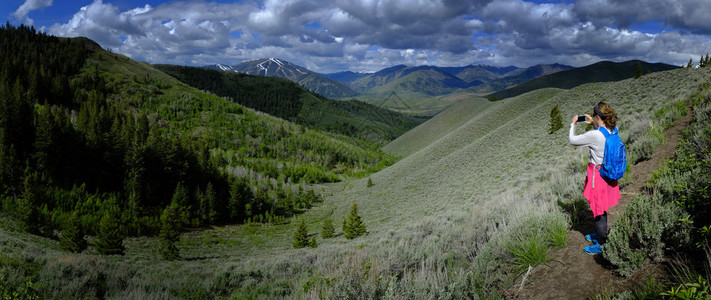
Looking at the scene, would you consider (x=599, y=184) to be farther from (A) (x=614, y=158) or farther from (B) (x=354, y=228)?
(B) (x=354, y=228)

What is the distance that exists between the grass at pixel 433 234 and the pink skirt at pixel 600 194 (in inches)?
35.6

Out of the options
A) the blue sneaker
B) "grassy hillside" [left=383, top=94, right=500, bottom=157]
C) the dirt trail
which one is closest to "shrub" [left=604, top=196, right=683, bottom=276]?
the dirt trail

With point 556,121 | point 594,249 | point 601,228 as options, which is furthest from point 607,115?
point 556,121

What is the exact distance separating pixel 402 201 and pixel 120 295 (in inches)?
1158

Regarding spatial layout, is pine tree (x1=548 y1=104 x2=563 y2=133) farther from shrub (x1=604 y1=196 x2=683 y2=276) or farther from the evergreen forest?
the evergreen forest

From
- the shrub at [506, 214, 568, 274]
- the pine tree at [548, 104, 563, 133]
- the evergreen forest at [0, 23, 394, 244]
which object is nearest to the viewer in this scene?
the shrub at [506, 214, 568, 274]

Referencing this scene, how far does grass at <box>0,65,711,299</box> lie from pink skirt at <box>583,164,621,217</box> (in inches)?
35.6

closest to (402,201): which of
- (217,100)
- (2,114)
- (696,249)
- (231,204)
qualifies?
(696,249)

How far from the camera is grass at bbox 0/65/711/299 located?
5.59 metres

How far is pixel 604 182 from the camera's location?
518 centimetres

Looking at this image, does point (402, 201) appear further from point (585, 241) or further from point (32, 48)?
point (32, 48)

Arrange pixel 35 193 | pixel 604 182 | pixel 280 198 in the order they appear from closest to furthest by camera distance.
Result: pixel 604 182, pixel 35 193, pixel 280 198

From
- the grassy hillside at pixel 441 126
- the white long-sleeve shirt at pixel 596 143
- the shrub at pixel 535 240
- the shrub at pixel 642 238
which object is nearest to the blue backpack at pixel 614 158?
the white long-sleeve shirt at pixel 596 143

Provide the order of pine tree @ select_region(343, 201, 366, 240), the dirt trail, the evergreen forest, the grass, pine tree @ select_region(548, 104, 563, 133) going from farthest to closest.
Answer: the evergreen forest < pine tree @ select_region(548, 104, 563, 133) < pine tree @ select_region(343, 201, 366, 240) < the grass < the dirt trail
